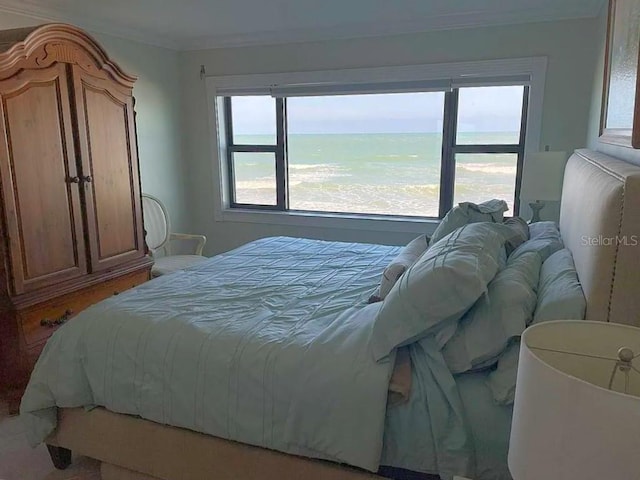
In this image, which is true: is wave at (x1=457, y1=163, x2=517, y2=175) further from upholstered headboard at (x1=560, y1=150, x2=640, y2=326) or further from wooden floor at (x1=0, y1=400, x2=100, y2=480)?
wooden floor at (x1=0, y1=400, x2=100, y2=480)

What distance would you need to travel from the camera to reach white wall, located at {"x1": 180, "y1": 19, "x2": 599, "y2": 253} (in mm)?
3354

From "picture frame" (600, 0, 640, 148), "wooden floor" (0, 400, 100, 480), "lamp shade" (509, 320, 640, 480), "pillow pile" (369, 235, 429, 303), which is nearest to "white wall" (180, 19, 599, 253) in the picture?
"picture frame" (600, 0, 640, 148)

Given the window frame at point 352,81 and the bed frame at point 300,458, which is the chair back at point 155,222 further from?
the bed frame at point 300,458

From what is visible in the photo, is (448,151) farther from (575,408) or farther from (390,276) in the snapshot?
(575,408)

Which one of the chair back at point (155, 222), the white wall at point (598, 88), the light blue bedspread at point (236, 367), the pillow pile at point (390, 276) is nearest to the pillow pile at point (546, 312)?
the light blue bedspread at point (236, 367)

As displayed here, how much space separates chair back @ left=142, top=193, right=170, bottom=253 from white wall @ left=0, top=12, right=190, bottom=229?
169mm

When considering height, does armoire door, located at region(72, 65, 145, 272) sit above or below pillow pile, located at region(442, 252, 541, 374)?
above

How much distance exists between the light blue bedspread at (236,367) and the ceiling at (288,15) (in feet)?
6.50

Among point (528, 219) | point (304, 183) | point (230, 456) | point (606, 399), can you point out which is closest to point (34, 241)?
point (230, 456)

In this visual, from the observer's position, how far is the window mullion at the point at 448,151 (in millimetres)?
3791

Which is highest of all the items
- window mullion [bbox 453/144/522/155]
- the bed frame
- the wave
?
window mullion [bbox 453/144/522/155]

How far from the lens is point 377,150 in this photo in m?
4.13

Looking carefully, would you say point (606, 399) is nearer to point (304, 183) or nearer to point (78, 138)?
point (78, 138)

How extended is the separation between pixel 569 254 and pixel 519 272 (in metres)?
0.30
